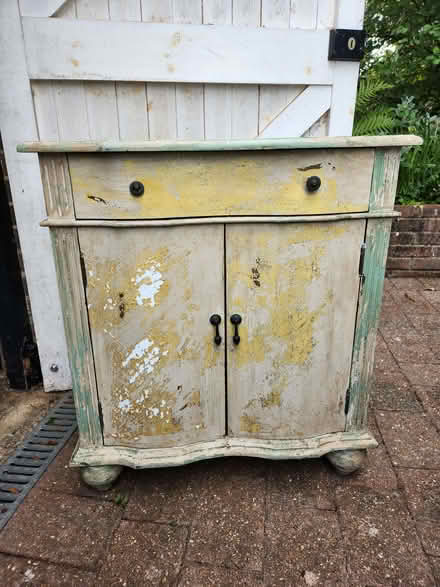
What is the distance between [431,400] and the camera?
7.54 feet

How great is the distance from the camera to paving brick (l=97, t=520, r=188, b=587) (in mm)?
1358

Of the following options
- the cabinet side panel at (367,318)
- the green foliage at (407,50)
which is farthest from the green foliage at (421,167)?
the cabinet side panel at (367,318)

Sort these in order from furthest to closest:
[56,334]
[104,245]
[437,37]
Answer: [437,37], [56,334], [104,245]

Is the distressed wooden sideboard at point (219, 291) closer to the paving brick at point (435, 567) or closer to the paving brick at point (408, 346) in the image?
the paving brick at point (435, 567)

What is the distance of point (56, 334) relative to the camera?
7.55 feet

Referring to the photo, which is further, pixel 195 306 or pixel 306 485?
pixel 306 485

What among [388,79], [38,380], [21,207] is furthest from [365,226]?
[388,79]

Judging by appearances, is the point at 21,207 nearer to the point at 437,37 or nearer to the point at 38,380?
the point at 38,380

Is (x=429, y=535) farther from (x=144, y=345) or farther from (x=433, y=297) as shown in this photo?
(x=433, y=297)

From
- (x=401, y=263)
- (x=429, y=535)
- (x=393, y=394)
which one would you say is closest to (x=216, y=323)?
(x=429, y=535)

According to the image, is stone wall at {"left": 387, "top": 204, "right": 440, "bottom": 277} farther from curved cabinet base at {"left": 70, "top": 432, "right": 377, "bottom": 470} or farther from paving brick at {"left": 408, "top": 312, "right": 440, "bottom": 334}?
curved cabinet base at {"left": 70, "top": 432, "right": 377, "bottom": 470}

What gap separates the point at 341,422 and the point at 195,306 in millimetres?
780

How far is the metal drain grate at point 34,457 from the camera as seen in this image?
169 cm

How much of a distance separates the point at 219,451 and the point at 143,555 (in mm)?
440
